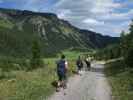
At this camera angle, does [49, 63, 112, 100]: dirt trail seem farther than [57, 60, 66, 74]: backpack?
No

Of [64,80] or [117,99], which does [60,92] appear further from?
[117,99]

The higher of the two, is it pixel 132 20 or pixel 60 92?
pixel 132 20

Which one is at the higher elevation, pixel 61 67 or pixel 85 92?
pixel 61 67

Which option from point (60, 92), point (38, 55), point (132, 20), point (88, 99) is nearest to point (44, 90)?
point (60, 92)

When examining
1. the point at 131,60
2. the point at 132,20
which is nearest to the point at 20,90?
the point at 131,60

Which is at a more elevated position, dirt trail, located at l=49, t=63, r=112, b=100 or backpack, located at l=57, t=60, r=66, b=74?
backpack, located at l=57, t=60, r=66, b=74

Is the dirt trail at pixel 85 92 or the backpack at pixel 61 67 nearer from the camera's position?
the dirt trail at pixel 85 92

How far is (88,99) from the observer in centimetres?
1587

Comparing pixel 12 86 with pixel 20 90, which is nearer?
pixel 20 90

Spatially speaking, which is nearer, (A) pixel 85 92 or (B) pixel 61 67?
(B) pixel 61 67

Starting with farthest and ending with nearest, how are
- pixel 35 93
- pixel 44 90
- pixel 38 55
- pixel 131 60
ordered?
pixel 38 55 → pixel 131 60 → pixel 44 90 → pixel 35 93

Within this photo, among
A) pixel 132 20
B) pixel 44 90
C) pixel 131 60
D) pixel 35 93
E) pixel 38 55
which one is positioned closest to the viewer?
pixel 35 93

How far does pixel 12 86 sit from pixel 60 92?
3026mm

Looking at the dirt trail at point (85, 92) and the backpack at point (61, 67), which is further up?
the backpack at point (61, 67)
